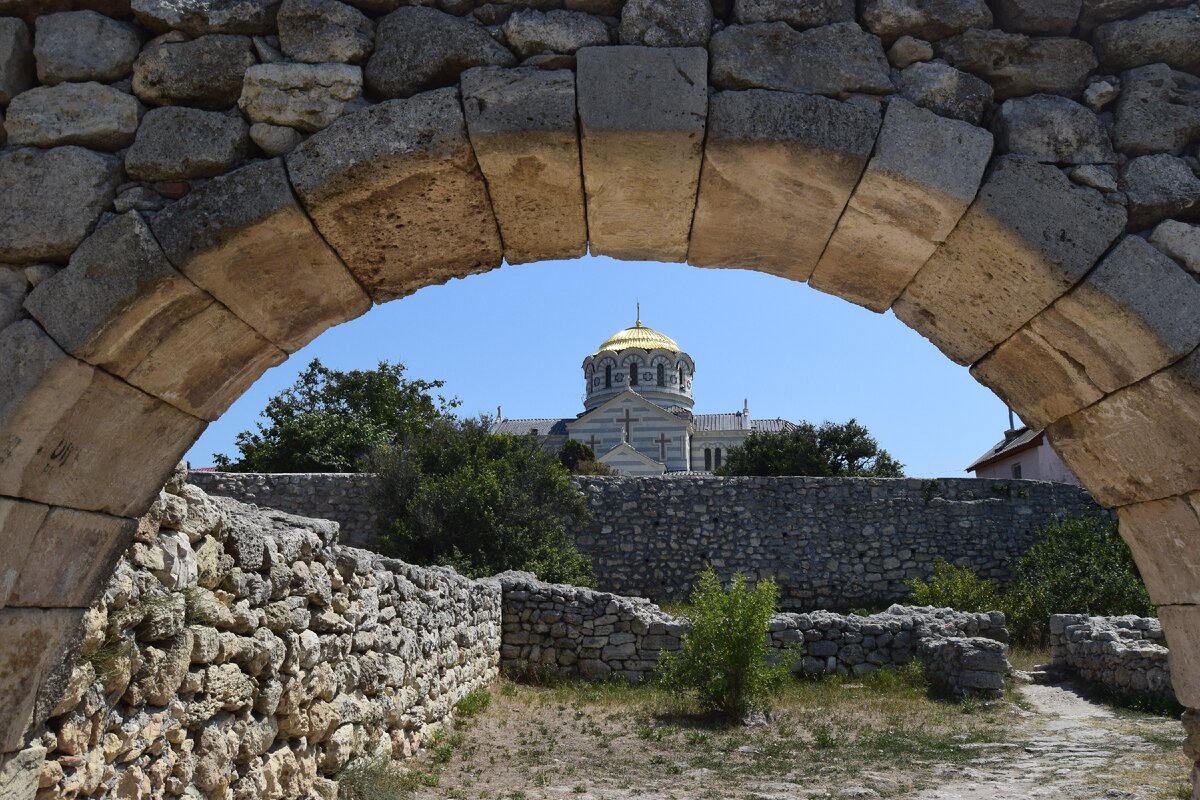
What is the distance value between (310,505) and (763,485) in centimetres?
984

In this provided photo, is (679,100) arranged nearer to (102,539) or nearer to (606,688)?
(102,539)

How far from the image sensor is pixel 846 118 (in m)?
3.25

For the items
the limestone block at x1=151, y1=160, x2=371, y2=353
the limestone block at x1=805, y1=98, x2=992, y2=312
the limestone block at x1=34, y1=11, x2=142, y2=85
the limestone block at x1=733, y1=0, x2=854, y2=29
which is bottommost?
the limestone block at x1=151, y1=160, x2=371, y2=353

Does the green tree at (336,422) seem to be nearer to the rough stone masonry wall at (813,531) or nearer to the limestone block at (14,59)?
the rough stone masonry wall at (813,531)

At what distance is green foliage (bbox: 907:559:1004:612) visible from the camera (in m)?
17.6

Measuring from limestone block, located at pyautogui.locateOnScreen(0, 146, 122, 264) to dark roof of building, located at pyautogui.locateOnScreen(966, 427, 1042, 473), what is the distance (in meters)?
30.0

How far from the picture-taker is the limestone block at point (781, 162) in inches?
127

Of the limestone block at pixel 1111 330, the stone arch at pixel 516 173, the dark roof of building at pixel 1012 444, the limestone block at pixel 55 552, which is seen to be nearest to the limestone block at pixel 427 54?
the stone arch at pixel 516 173

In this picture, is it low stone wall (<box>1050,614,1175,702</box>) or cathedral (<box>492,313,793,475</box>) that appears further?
cathedral (<box>492,313,793,475</box>)

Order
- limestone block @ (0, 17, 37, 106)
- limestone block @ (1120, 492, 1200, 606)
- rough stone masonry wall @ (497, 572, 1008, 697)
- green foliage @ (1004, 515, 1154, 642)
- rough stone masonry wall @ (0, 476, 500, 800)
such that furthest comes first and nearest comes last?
green foliage @ (1004, 515, 1154, 642) → rough stone masonry wall @ (497, 572, 1008, 697) → rough stone masonry wall @ (0, 476, 500, 800) → limestone block @ (1120, 492, 1200, 606) → limestone block @ (0, 17, 37, 106)

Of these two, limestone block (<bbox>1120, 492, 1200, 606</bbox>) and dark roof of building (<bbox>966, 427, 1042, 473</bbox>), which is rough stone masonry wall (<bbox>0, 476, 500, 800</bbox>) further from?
dark roof of building (<bbox>966, 427, 1042, 473</bbox>)

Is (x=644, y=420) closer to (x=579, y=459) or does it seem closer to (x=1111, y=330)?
(x=579, y=459)

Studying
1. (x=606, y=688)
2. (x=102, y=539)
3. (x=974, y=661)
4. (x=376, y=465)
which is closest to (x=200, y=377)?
(x=102, y=539)

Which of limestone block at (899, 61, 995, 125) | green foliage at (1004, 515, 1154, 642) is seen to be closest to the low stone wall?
green foliage at (1004, 515, 1154, 642)
